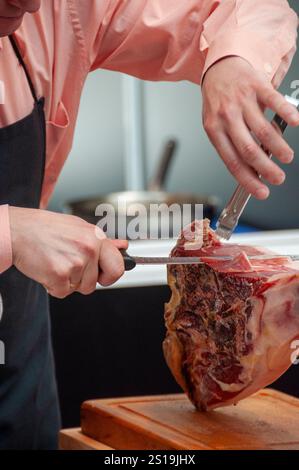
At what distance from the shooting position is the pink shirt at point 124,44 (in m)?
1.91

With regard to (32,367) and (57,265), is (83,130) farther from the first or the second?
(57,265)

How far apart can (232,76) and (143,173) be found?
3445 mm

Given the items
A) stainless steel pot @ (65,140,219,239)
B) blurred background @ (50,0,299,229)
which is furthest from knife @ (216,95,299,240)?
blurred background @ (50,0,299,229)

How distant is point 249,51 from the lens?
1.85 meters

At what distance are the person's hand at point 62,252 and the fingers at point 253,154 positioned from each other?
28 centimetres

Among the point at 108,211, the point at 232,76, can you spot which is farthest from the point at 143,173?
the point at 232,76

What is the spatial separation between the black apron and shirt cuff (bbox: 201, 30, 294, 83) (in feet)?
1.25

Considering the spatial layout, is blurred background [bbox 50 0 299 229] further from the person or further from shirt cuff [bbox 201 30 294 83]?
shirt cuff [bbox 201 30 294 83]

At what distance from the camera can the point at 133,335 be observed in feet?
9.06

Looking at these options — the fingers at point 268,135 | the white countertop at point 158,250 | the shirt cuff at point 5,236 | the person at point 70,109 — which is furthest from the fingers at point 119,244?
the white countertop at point 158,250

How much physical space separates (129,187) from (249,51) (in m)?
3.42

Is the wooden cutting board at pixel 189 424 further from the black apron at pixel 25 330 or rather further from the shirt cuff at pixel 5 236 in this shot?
the shirt cuff at pixel 5 236

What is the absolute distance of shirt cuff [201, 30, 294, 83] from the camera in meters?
1.84

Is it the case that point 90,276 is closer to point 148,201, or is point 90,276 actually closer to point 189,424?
point 189,424
